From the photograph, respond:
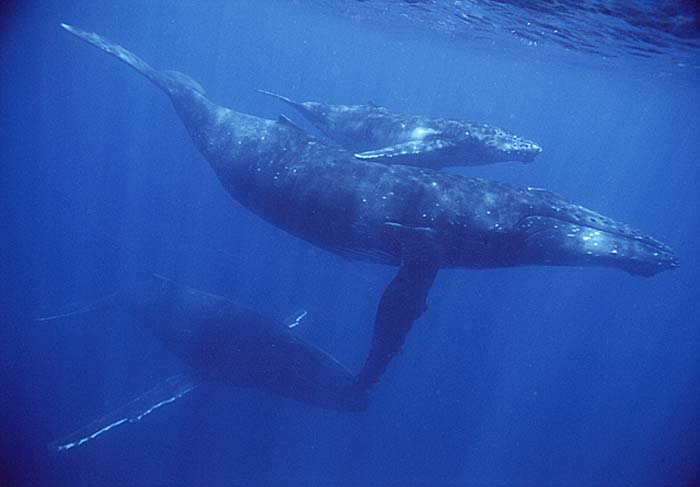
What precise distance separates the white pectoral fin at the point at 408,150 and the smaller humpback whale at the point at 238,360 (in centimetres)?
486

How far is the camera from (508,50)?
38125mm

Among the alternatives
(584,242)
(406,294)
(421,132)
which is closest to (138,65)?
(421,132)

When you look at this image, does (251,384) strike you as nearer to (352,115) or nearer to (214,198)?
(352,115)

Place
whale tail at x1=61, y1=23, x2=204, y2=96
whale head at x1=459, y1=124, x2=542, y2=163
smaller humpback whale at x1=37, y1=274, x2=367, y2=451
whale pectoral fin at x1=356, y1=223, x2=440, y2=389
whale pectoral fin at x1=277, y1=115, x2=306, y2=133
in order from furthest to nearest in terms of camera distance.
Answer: whale tail at x1=61, y1=23, x2=204, y2=96 → whale head at x1=459, y1=124, x2=542, y2=163 → whale pectoral fin at x1=277, y1=115, x2=306, y2=133 → smaller humpback whale at x1=37, y1=274, x2=367, y2=451 → whale pectoral fin at x1=356, y1=223, x2=440, y2=389

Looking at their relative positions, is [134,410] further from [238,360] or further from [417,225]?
[417,225]

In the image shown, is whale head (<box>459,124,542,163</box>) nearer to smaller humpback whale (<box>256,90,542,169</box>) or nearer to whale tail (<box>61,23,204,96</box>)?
smaller humpback whale (<box>256,90,542,169</box>)

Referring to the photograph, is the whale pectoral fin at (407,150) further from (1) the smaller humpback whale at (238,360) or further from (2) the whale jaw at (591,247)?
(1) the smaller humpback whale at (238,360)

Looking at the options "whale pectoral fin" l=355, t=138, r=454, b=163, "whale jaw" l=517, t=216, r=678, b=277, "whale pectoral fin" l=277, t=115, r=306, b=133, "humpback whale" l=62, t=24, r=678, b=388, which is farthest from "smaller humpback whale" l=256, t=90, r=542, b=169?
"whale jaw" l=517, t=216, r=678, b=277

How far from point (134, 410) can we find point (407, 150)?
8998 mm

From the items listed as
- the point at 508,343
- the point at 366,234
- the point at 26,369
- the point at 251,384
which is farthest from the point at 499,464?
the point at 26,369

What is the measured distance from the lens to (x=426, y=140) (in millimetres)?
13227

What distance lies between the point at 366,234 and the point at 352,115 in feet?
23.9

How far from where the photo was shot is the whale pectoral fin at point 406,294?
9227 millimetres

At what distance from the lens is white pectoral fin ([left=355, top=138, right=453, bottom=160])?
11119 millimetres
